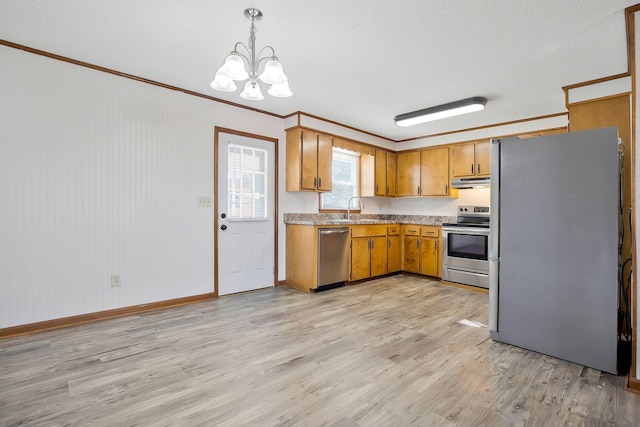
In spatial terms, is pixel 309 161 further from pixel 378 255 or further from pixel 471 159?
pixel 471 159

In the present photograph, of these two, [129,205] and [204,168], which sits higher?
[204,168]

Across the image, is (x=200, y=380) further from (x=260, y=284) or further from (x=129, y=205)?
(x=260, y=284)

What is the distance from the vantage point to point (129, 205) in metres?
3.27

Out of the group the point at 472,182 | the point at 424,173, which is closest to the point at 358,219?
the point at 424,173

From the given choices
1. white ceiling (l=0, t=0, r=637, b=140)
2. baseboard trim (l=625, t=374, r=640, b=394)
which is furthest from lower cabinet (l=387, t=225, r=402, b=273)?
baseboard trim (l=625, t=374, r=640, b=394)

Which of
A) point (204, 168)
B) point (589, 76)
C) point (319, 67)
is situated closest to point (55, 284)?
point (204, 168)

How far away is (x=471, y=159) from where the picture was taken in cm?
507

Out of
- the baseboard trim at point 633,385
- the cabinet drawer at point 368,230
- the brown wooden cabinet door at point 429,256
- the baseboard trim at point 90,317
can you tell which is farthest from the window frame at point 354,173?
the baseboard trim at point 633,385

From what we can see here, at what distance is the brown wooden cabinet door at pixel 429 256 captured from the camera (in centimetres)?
516

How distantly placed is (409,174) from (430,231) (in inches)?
47.7

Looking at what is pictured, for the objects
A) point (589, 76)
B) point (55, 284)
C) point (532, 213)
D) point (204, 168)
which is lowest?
point (55, 284)

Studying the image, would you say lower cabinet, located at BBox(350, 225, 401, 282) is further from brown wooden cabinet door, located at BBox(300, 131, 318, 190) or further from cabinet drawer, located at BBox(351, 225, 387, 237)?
brown wooden cabinet door, located at BBox(300, 131, 318, 190)

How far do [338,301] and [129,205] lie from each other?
253cm

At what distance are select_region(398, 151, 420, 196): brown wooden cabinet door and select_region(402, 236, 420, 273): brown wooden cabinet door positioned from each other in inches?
33.9
